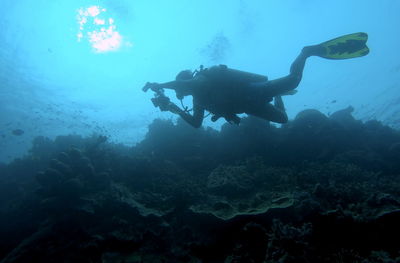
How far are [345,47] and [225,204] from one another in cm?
673

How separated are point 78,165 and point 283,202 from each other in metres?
6.16

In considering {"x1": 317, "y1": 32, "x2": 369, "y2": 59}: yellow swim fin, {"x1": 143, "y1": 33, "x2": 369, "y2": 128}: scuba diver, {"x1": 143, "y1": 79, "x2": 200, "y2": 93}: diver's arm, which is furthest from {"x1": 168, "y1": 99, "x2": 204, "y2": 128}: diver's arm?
{"x1": 317, "y1": 32, "x2": 369, "y2": 59}: yellow swim fin

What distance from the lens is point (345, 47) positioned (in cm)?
833

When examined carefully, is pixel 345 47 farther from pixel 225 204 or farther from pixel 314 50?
pixel 225 204

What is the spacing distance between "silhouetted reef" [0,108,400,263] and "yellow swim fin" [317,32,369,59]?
12.7 feet

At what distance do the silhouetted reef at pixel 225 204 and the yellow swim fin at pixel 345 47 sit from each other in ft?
12.7

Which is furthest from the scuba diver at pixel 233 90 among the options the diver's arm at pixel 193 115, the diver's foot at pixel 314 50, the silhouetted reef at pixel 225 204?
the silhouetted reef at pixel 225 204

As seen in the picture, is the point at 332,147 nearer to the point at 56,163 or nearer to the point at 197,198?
the point at 197,198

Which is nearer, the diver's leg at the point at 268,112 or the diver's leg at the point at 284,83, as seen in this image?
the diver's leg at the point at 284,83

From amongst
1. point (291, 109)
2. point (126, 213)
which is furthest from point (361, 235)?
point (291, 109)

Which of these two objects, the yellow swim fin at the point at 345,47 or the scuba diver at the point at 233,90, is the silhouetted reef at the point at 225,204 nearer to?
the scuba diver at the point at 233,90

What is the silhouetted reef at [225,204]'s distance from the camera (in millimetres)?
4586

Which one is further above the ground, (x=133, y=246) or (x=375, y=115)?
(x=375, y=115)

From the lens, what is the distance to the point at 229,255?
15.9ft
